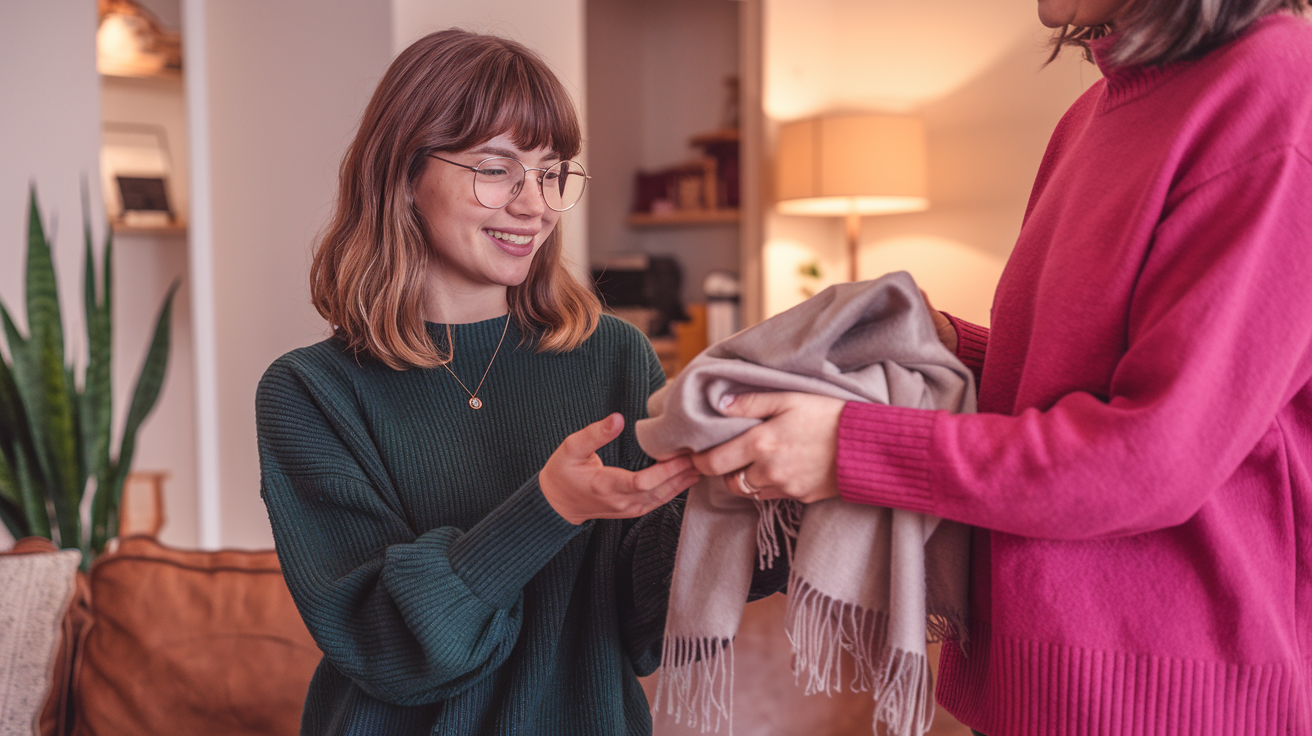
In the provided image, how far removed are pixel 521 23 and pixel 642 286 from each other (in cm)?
208

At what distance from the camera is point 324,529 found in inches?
42.4

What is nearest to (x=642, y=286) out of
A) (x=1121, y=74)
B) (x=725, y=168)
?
(x=725, y=168)

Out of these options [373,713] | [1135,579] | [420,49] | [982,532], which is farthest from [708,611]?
[420,49]

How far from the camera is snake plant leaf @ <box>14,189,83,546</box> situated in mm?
2273

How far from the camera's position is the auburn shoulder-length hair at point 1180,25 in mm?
684

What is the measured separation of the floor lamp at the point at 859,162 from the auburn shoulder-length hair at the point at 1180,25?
2874 mm

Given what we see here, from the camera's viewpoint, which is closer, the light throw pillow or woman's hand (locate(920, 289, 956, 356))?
woman's hand (locate(920, 289, 956, 356))

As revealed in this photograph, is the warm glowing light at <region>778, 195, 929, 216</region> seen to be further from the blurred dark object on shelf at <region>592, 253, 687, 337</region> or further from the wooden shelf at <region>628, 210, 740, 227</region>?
the blurred dark object on shelf at <region>592, 253, 687, 337</region>

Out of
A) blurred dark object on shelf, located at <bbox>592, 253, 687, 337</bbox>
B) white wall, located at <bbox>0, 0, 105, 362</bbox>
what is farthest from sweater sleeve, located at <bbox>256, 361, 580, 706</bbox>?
blurred dark object on shelf, located at <bbox>592, 253, 687, 337</bbox>

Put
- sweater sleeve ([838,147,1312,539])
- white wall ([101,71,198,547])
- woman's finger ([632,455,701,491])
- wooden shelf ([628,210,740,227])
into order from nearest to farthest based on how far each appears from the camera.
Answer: sweater sleeve ([838,147,1312,539]) < woman's finger ([632,455,701,491]) < white wall ([101,71,198,547]) < wooden shelf ([628,210,740,227])

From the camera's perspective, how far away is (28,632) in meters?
1.64

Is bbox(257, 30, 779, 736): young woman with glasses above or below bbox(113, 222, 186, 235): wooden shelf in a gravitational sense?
below

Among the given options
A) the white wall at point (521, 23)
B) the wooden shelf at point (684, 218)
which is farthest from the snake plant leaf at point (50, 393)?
the wooden shelf at point (684, 218)

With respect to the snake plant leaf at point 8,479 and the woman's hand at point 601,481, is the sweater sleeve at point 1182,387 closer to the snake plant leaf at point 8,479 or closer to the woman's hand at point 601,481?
the woman's hand at point 601,481
